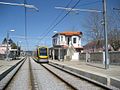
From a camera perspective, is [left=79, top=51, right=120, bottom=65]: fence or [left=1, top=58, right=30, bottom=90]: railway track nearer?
[left=1, top=58, right=30, bottom=90]: railway track

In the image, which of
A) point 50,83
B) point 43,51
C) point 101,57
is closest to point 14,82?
point 50,83

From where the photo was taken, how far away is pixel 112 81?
16359 mm

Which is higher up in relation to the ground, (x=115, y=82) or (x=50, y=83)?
(x=115, y=82)

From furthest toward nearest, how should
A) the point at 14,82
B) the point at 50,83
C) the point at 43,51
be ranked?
1. the point at 43,51
2. the point at 14,82
3. the point at 50,83

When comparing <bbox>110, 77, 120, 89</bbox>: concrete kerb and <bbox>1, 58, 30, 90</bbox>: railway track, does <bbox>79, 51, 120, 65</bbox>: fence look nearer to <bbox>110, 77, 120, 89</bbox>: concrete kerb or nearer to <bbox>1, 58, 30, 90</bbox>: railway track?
<bbox>1, 58, 30, 90</bbox>: railway track

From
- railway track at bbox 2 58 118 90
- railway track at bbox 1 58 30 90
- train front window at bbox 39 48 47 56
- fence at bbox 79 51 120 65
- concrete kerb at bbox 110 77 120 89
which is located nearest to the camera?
concrete kerb at bbox 110 77 120 89

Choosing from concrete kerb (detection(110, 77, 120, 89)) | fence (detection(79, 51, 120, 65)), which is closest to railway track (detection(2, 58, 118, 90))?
concrete kerb (detection(110, 77, 120, 89))

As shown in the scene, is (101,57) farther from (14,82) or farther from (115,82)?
(115,82)

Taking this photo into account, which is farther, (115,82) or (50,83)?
(50,83)

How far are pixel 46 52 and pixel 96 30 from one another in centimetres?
1474

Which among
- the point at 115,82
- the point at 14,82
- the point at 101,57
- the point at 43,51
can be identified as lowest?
the point at 14,82

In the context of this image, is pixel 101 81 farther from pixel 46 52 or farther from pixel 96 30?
pixel 96 30

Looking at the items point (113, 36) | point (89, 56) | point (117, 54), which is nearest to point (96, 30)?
point (113, 36)

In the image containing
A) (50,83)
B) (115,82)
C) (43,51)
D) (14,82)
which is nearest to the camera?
(115,82)
